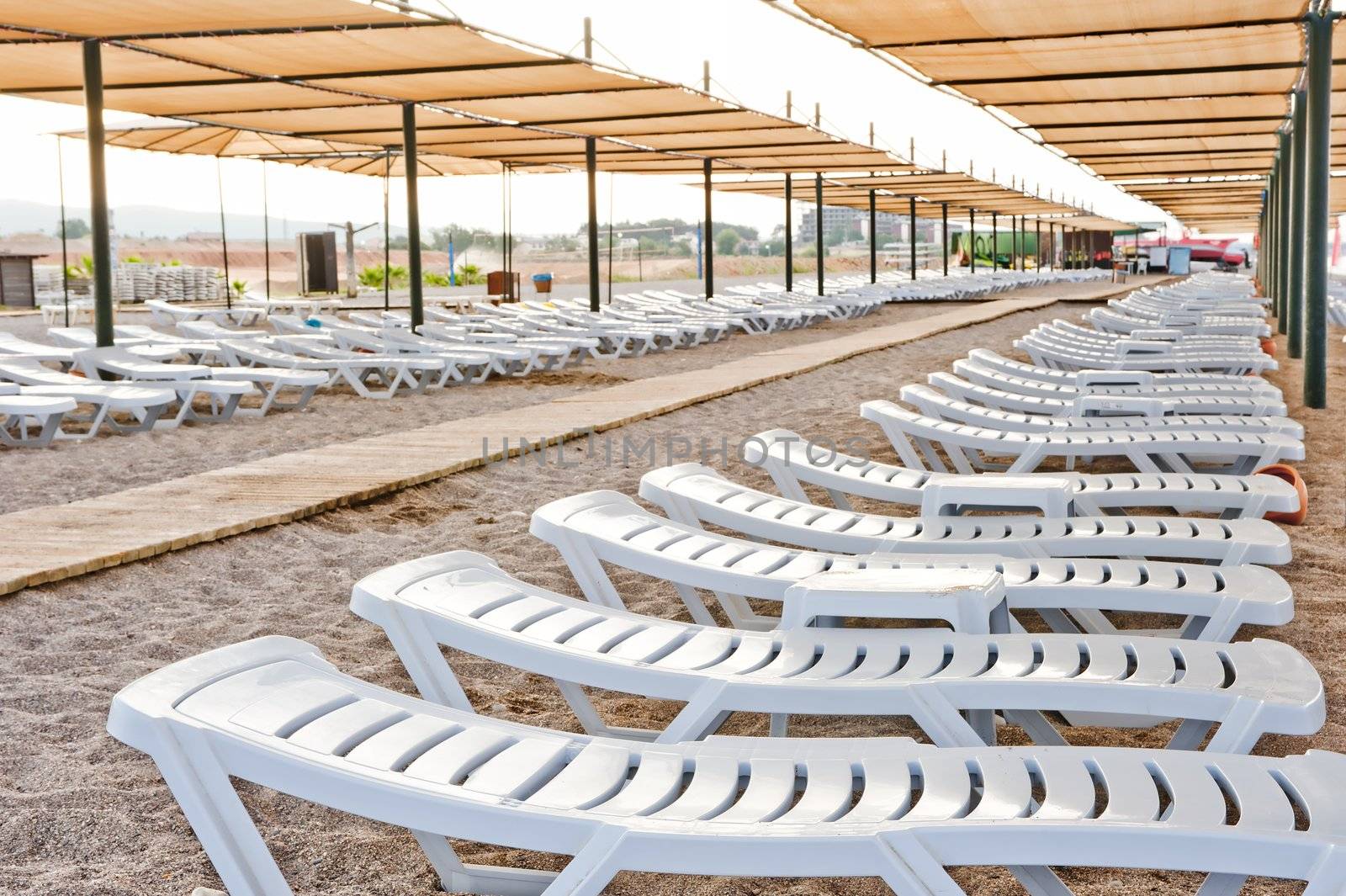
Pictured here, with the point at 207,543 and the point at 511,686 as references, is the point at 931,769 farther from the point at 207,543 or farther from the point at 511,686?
the point at 207,543

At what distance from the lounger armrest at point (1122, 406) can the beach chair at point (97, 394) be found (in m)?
4.89

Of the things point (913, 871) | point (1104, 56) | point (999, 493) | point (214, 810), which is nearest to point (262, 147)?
point (1104, 56)

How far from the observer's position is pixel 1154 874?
6.88 ft

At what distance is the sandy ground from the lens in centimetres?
211

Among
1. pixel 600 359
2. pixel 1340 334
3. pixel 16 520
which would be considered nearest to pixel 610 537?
pixel 16 520

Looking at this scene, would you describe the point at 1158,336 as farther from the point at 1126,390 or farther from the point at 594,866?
the point at 594,866

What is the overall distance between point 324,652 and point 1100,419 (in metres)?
3.52

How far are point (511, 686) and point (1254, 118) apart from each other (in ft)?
37.6

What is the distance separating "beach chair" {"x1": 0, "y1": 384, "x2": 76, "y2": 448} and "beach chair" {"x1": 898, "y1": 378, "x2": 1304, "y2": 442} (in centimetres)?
433

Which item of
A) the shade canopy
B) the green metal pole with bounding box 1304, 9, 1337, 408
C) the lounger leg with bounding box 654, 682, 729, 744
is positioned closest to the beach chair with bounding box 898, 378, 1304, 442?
the green metal pole with bounding box 1304, 9, 1337, 408

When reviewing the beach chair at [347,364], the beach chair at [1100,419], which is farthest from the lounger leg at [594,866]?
the beach chair at [347,364]

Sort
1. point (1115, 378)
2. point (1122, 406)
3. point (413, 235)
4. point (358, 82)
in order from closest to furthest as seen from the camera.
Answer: point (1122, 406) → point (1115, 378) → point (358, 82) → point (413, 235)

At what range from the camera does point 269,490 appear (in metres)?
4.87

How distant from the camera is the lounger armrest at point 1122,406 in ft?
18.6
